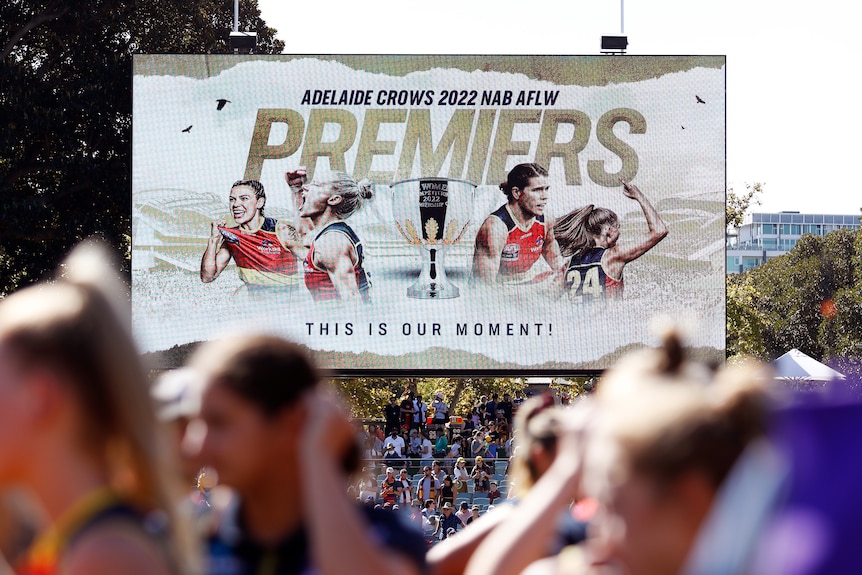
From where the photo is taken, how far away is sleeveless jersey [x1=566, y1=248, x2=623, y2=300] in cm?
1691

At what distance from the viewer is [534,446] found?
2838mm

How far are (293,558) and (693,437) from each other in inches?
38.4

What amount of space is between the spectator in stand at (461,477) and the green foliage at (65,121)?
26.3 ft

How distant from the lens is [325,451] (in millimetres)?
1904

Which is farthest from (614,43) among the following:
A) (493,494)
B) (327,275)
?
(493,494)

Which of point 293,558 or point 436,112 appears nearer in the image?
point 293,558

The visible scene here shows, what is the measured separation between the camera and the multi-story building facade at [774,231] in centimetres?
13575

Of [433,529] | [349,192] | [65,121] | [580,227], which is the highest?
[65,121]

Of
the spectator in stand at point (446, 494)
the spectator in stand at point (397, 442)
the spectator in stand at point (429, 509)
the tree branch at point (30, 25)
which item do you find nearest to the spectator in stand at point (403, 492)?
the spectator in stand at point (429, 509)

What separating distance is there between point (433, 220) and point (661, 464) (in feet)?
51.6

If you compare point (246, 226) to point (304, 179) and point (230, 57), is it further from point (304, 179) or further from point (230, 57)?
point (230, 57)

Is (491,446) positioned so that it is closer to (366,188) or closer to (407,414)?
(407,414)

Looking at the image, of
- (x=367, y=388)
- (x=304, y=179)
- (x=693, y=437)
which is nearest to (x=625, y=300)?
(x=304, y=179)

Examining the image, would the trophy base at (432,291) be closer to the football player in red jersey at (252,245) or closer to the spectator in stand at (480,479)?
the football player in red jersey at (252,245)
